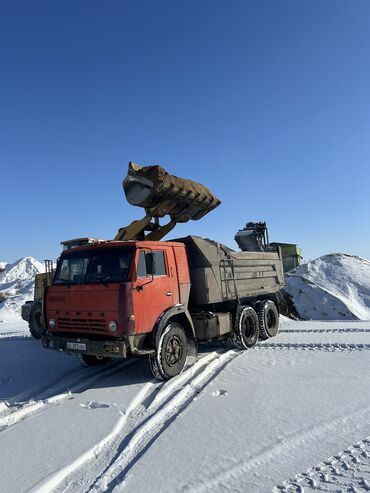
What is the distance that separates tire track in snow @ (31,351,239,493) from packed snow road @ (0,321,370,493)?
0.01 metres

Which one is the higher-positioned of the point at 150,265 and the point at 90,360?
the point at 150,265

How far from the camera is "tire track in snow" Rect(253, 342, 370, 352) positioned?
8.34 m

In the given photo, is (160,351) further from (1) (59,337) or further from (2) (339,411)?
(2) (339,411)

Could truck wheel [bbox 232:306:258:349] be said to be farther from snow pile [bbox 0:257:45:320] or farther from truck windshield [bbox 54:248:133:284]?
snow pile [bbox 0:257:45:320]

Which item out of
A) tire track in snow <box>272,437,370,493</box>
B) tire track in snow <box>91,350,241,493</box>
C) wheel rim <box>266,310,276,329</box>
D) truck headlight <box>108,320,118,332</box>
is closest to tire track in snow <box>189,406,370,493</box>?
tire track in snow <box>272,437,370,493</box>

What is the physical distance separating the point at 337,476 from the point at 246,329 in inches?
245

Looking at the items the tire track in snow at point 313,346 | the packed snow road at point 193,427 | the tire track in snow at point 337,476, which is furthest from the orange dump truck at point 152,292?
the tire track in snow at point 337,476

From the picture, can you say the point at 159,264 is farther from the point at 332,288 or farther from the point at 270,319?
the point at 332,288

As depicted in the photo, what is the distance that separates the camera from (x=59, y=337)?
6.58m

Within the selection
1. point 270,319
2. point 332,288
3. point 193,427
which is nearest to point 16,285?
point 332,288

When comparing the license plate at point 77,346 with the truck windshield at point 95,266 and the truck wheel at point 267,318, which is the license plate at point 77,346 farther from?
the truck wheel at point 267,318

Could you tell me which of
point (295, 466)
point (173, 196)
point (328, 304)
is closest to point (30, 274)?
point (328, 304)

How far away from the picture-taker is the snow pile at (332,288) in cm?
1756

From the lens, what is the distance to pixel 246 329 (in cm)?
952
